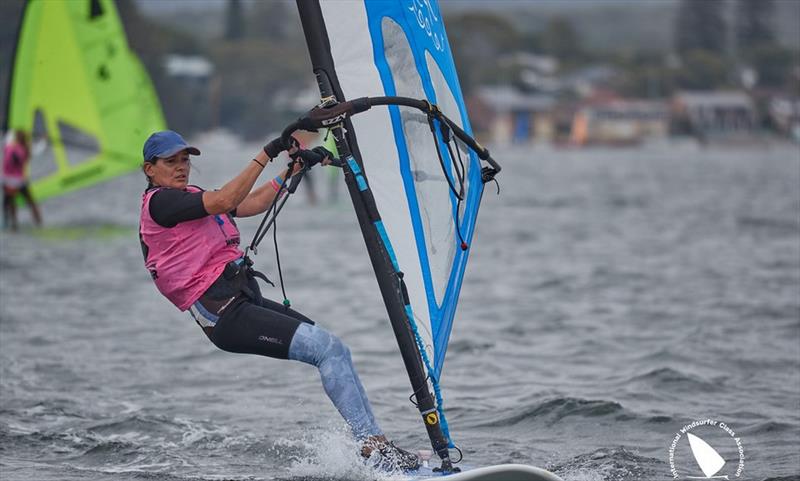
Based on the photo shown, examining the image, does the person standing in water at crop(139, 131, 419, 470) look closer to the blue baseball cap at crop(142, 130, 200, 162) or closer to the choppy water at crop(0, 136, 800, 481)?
the blue baseball cap at crop(142, 130, 200, 162)

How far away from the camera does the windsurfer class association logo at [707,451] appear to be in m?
7.13

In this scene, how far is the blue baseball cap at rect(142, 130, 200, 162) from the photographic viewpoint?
21.5 feet

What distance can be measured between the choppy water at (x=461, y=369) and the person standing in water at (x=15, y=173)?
1.68m

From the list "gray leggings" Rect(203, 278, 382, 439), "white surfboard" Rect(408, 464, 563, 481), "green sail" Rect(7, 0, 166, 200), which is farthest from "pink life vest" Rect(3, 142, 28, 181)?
"white surfboard" Rect(408, 464, 563, 481)

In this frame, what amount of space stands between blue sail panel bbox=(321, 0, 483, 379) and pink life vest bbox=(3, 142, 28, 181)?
1612 cm

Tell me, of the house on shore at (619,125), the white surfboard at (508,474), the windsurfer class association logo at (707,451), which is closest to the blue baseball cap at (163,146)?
the white surfboard at (508,474)

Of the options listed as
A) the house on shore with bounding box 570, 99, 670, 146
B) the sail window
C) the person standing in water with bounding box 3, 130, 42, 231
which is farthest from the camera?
the house on shore with bounding box 570, 99, 670, 146

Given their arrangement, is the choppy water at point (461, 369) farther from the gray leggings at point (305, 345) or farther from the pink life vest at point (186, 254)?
A: the pink life vest at point (186, 254)

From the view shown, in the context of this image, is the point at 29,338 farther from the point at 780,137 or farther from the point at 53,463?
the point at 780,137

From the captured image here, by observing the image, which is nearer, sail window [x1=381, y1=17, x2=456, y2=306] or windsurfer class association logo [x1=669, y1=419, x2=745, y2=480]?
sail window [x1=381, y1=17, x2=456, y2=306]

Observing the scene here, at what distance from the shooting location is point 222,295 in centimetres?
667

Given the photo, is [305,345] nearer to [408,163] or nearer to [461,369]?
[408,163]

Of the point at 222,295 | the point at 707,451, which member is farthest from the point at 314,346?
the point at 707,451

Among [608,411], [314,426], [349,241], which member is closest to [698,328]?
[608,411]
